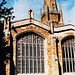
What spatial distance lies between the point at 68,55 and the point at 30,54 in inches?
163

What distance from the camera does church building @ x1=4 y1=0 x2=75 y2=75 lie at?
13578 mm

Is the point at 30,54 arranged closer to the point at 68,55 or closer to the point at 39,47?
the point at 39,47

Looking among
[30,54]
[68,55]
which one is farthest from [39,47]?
[68,55]

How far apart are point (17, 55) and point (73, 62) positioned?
6.07 m

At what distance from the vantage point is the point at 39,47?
14414 millimetres

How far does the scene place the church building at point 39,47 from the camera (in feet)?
44.5

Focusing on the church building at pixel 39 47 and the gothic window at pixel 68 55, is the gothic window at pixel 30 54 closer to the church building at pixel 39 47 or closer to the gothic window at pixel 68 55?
the church building at pixel 39 47

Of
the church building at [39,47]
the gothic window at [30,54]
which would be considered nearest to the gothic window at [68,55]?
the church building at [39,47]

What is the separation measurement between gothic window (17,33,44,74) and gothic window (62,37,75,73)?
247 centimetres

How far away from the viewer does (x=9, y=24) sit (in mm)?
13859

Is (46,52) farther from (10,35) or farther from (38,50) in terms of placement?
(10,35)

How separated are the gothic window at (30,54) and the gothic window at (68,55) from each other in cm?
247

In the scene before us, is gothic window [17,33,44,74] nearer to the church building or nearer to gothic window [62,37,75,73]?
the church building

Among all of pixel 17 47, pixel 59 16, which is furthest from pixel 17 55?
pixel 59 16
